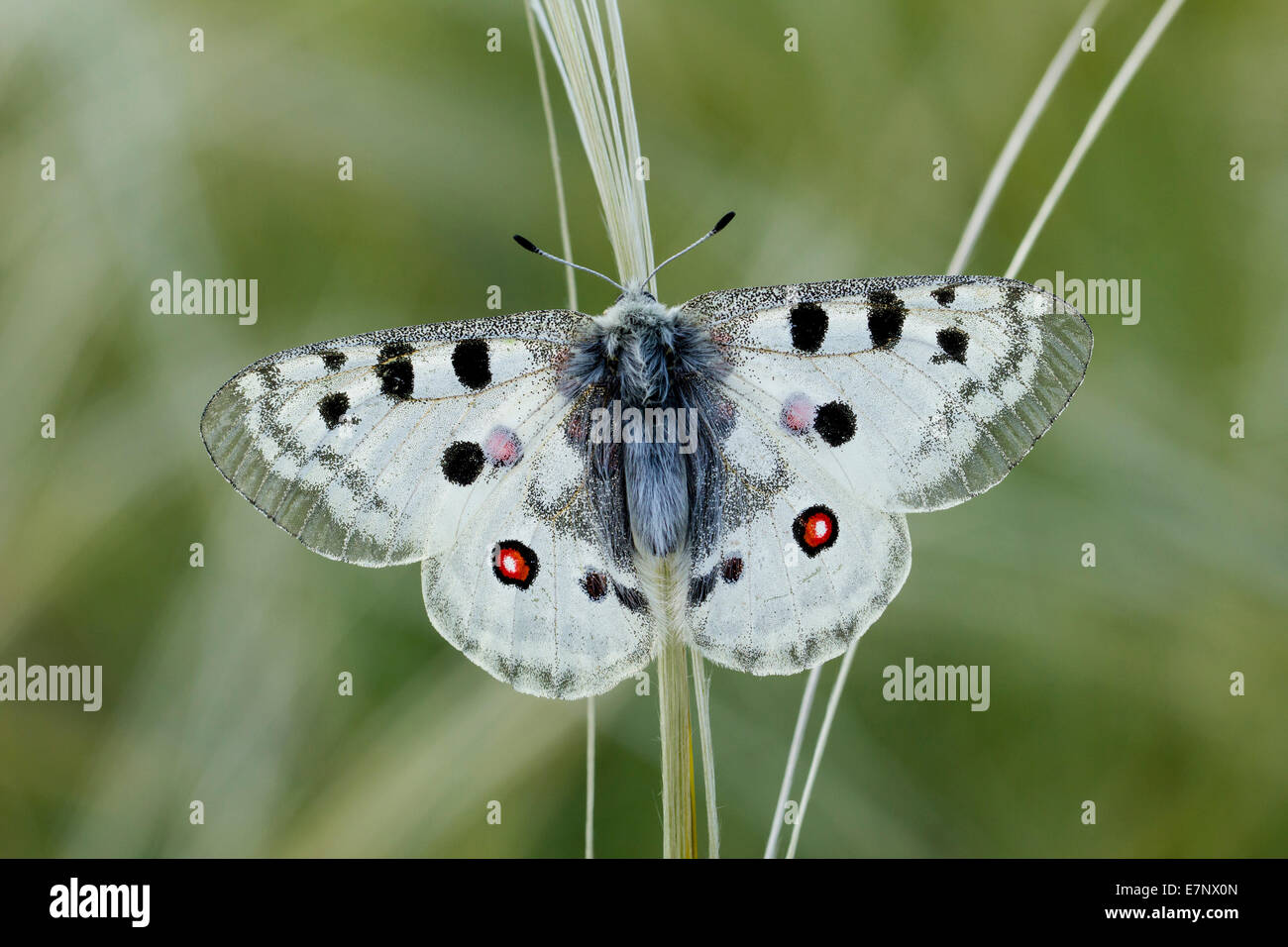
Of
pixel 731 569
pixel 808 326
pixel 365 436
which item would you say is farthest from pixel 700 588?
pixel 365 436

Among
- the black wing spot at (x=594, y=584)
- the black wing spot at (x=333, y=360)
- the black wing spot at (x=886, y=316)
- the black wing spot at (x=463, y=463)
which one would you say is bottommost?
the black wing spot at (x=594, y=584)

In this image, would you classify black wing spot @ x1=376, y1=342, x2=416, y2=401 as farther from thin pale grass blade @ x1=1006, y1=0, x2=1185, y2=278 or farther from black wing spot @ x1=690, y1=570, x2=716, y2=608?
thin pale grass blade @ x1=1006, y1=0, x2=1185, y2=278

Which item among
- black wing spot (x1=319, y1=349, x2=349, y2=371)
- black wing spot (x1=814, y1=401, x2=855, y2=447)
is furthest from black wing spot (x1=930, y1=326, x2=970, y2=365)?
black wing spot (x1=319, y1=349, x2=349, y2=371)

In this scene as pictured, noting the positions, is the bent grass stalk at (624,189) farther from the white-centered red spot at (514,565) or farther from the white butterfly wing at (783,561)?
the white-centered red spot at (514,565)

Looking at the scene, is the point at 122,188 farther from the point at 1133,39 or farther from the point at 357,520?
the point at 1133,39

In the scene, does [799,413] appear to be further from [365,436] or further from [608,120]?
[365,436]

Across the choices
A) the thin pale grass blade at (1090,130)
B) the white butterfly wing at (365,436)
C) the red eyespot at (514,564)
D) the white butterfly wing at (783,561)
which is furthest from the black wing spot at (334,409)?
the thin pale grass blade at (1090,130)
